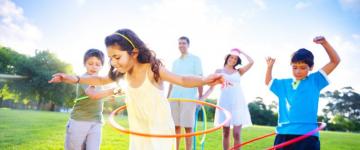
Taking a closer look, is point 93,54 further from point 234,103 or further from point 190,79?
point 234,103

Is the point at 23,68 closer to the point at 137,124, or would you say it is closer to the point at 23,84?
the point at 23,84

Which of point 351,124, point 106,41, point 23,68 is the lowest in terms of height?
point 351,124

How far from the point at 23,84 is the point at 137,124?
2102 inches

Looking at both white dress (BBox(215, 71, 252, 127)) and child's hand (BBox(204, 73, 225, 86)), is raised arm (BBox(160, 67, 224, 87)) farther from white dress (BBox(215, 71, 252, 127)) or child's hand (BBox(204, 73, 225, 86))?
white dress (BBox(215, 71, 252, 127))

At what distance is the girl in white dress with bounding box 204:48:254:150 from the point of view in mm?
6375

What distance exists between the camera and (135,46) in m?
3.42

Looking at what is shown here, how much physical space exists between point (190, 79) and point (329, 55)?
6.25 ft

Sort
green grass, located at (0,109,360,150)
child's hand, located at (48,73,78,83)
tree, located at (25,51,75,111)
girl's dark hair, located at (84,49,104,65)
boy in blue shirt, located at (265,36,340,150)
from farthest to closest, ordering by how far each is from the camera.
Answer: tree, located at (25,51,75,111), green grass, located at (0,109,360,150), girl's dark hair, located at (84,49,104,65), boy in blue shirt, located at (265,36,340,150), child's hand, located at (48,73,78,83)

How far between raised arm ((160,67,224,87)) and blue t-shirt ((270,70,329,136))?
1478 mm

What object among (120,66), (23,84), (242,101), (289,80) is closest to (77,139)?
(120,66)

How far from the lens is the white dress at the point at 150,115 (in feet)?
11.2

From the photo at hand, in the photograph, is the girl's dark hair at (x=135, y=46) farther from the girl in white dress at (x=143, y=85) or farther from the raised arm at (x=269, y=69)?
the raised arm at (x=269, y=69)

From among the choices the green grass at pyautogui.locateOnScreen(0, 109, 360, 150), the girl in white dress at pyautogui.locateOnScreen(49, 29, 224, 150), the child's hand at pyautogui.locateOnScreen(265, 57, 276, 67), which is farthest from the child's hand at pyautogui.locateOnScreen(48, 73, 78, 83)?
the green grass at pyautogui.locateOnScreen(0, 109, 360, 150)

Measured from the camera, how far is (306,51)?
404cm
